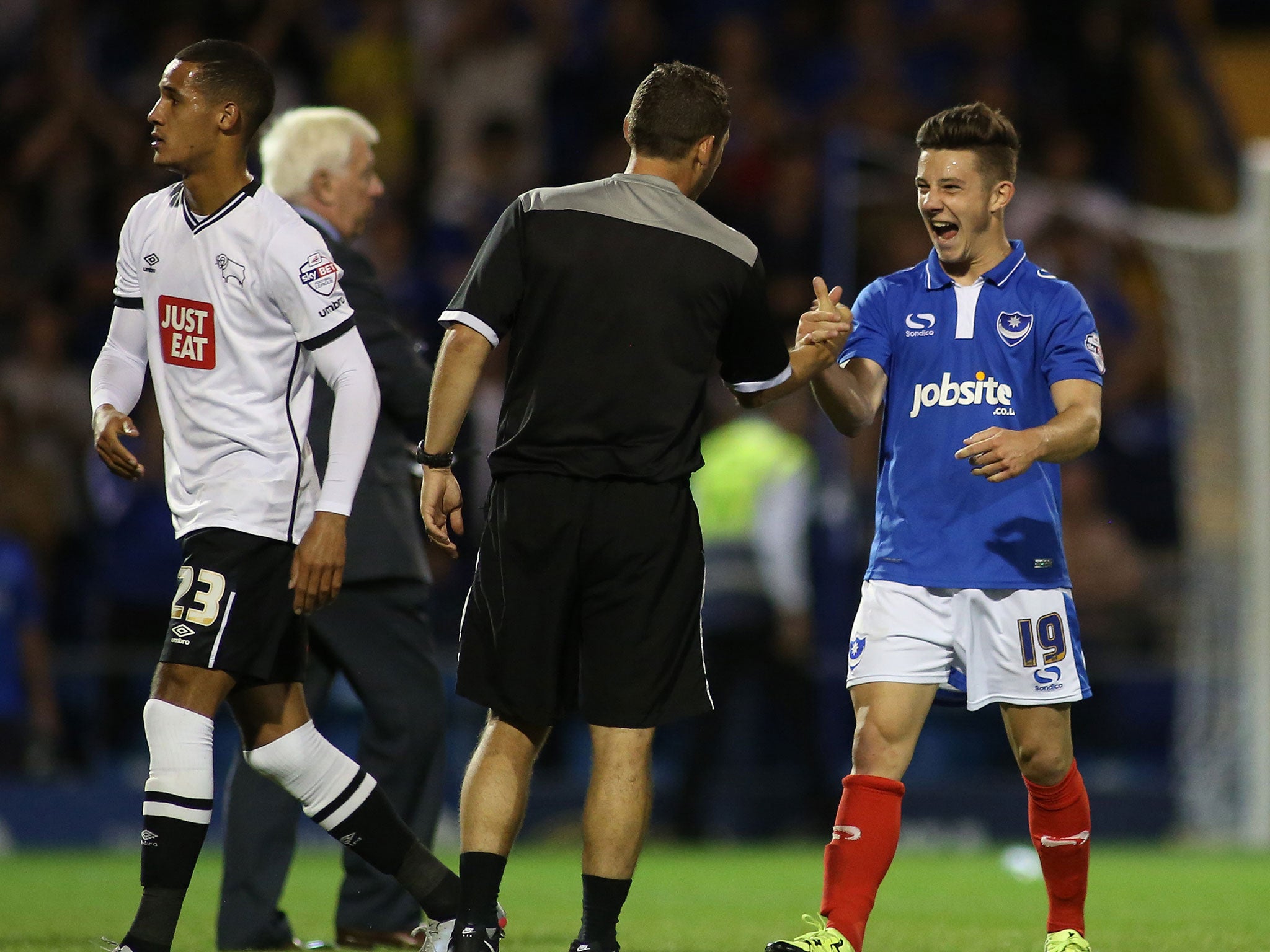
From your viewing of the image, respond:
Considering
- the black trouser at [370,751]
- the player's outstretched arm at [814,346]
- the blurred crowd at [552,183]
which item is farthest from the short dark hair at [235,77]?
the blurred crowd at [552,183]

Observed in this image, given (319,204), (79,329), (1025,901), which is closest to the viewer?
(319,204)

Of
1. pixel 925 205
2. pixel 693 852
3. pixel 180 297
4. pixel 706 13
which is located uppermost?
pixel 706 13

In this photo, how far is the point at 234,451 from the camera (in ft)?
14.4

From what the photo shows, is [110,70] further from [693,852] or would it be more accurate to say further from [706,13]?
[693,852]

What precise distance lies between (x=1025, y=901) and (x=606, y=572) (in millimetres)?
3549

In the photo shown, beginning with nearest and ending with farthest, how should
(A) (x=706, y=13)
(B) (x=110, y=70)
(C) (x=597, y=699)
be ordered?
1. (C) (x=597, y=699)
2. (B) (x=110, y=70)
3. (A) (x=706, y=13)

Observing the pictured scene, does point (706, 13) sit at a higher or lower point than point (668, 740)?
higher

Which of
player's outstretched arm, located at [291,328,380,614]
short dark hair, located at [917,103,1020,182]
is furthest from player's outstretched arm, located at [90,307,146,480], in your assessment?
short dark hair, located at [917,103,1020,182]

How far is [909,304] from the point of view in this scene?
4.88 meters

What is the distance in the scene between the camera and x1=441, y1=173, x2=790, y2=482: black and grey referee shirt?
4391 millimetres

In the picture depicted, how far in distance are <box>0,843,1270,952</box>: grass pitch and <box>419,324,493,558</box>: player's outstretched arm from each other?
5.24 ft

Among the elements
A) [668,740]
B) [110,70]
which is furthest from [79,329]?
[668,740]

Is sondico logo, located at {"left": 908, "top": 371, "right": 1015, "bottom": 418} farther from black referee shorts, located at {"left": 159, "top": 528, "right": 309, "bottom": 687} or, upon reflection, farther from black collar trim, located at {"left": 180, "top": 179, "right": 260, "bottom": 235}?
black collar trim, located at {"left": 180, "top": 179, "right": 260, "bottom": 235}

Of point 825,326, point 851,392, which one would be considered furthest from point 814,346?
point 851,392
